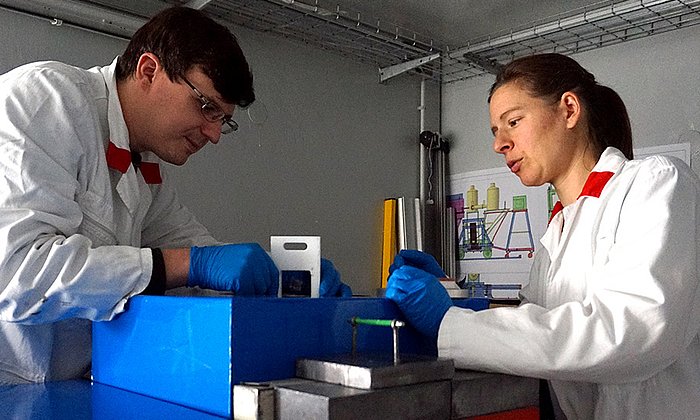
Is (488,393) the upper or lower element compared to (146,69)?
lower

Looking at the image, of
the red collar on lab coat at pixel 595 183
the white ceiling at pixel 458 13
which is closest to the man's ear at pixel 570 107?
the red collar on lab coat at pixel 595 183

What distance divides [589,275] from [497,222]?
1378 millimetres

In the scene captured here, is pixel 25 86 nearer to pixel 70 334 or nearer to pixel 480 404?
pixel 70 334

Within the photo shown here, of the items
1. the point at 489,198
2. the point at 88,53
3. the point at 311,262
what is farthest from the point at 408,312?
the point at 489,198

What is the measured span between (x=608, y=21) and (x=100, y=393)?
1762 mm

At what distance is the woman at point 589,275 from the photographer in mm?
920

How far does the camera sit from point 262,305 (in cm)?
81

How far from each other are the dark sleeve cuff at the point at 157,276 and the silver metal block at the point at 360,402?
370mm

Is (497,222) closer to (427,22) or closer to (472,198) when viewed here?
(472,198)

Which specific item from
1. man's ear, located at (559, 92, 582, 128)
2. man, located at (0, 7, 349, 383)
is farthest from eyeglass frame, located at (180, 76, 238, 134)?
man's ear, located at (559, 92, 582, 128)

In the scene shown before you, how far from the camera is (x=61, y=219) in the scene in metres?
1.04

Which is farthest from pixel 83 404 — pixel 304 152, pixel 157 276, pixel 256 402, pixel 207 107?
pixel 304 152

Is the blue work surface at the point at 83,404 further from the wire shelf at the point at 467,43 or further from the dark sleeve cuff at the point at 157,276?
the wire shelf at the point at 467,43

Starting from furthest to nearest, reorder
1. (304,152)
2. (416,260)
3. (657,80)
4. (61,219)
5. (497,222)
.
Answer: (497,222) < (304,152) < (657,80) < (416,260) < (61,219)
